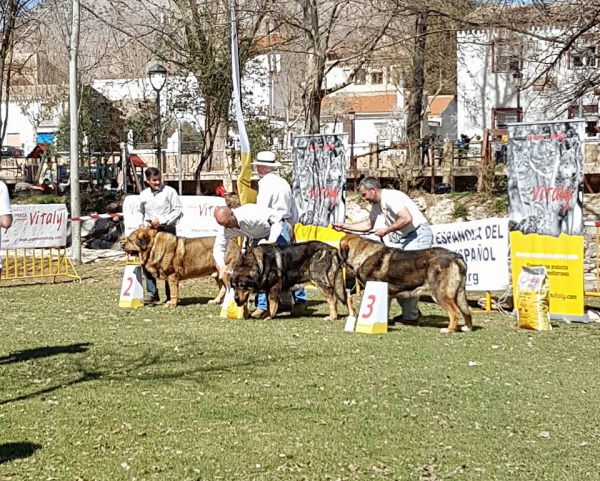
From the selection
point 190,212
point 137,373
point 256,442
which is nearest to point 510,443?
point 256,442

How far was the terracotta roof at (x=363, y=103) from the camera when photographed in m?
67.2

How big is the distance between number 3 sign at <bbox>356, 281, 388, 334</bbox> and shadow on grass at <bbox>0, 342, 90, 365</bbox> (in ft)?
10.5

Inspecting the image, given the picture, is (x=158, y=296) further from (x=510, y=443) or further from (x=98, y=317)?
(x=510, y=443)

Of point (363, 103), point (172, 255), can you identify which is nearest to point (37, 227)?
point (172, 255)

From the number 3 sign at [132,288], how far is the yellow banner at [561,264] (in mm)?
5331

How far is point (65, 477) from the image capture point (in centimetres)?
604

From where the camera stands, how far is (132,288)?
14070mm

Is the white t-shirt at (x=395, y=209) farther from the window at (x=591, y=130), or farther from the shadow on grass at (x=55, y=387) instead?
the window at (x=591, y=130)

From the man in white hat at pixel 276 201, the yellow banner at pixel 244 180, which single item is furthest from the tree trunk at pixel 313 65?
the man in white hat at pixel 276 201

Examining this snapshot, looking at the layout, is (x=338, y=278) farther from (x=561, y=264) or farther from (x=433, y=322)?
(x=561, y=264)

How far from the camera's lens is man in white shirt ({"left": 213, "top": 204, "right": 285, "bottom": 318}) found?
40.7 feet

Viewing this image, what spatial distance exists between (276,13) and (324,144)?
252 inches

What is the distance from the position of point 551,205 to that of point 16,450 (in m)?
8.59

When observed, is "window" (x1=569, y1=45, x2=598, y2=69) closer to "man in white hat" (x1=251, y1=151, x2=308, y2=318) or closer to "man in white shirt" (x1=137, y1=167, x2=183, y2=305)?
"man in white hat" (x1=251, y1=151, x2=308, y2=318)
